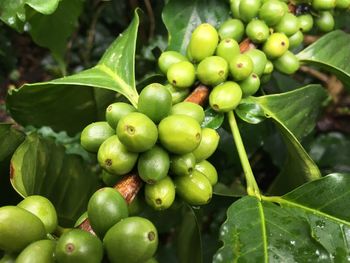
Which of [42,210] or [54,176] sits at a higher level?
[42,210]

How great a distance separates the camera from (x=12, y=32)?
2658 mm

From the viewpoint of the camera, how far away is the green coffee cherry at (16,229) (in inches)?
31.8

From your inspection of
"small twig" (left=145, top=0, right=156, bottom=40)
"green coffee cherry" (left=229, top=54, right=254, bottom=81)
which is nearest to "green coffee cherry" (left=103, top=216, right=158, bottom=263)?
"green coffee cherry" (left=229, top=54, right=254, bottom=81)

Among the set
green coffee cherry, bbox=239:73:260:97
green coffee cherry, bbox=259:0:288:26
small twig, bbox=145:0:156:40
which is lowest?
small twig, bbox=145:0:156:40

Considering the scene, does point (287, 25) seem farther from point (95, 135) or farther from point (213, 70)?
point (95, 135)

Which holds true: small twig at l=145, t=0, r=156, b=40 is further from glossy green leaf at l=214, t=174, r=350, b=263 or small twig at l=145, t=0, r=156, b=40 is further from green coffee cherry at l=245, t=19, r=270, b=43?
glossy green leaf at l=214, t=174, r=350, b=263

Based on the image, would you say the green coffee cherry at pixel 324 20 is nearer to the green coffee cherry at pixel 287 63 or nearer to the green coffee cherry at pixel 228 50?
the green coffee cherry at pixel 287 63

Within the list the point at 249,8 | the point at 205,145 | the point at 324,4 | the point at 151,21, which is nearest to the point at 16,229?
the point at 205,145

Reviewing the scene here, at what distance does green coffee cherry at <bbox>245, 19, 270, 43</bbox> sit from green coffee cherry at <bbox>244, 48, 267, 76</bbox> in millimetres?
43

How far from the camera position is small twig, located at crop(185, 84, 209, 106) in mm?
1221

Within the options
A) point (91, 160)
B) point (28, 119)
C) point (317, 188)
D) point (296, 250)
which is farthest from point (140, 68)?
point (296, 250)

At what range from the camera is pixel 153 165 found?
36.8 inches

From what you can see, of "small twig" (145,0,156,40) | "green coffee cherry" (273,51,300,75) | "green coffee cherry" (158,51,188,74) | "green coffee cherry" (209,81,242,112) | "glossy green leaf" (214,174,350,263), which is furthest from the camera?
"small twig" (145,0,156,40)

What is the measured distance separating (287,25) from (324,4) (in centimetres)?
15
